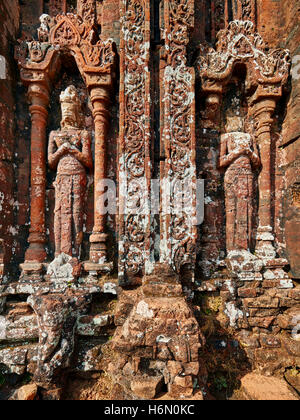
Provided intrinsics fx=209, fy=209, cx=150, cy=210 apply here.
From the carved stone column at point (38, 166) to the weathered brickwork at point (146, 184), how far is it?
24 millimetres

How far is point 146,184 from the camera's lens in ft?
11.0

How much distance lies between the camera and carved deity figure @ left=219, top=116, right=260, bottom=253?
12.4ft

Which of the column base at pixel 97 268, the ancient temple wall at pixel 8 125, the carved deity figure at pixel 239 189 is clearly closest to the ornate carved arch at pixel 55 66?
the column base at pixel 97 268

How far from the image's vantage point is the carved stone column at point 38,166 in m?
3.66

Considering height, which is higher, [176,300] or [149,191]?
[149,191]

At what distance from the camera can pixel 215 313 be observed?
343 cm

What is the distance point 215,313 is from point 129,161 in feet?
9.36

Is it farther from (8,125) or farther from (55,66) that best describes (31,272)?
(55,66)

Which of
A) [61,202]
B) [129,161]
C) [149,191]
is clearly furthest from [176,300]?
[61,202]

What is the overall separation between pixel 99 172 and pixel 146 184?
940 millimetres

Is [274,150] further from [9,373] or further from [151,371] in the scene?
[9,373]

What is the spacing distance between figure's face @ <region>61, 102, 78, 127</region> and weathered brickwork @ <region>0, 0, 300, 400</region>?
0.7 inches

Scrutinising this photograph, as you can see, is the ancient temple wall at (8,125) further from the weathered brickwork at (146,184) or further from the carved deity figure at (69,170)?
the carved deity figure at (69,170)

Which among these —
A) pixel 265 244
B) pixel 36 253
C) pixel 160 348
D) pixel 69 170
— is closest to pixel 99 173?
pixel 69 170
